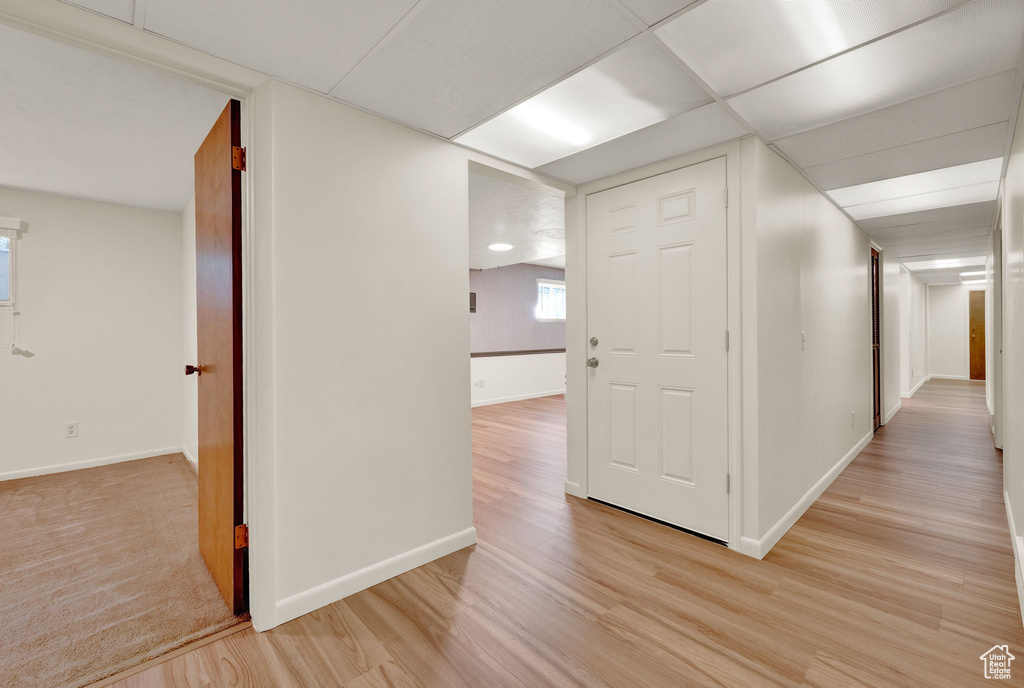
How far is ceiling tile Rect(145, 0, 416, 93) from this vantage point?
1.40m

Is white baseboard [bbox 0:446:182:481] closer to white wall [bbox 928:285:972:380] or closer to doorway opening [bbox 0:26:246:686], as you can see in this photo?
doorway opening [bbox 0:26:246:686]

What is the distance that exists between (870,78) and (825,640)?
2.13 meters

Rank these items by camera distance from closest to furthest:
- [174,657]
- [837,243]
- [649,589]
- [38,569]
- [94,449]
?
[174,657], [649,589], [38,569], [837,243], [94,449]

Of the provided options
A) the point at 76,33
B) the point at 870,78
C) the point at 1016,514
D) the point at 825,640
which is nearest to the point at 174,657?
the point at 76,33

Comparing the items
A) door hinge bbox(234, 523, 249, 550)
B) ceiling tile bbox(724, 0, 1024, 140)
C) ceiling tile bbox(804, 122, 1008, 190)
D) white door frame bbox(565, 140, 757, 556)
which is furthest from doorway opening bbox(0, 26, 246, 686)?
ceiling tile bbox(804, 122, 1008, 190)

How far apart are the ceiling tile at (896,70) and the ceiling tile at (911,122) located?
91mm

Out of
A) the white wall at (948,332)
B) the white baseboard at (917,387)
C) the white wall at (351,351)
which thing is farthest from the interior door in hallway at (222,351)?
the white wall at (948,332)

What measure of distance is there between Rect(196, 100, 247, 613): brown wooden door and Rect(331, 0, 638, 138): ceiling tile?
61cm

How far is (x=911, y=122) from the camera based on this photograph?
221cm

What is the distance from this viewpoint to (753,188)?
2326 mm

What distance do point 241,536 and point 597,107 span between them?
91.4 inches

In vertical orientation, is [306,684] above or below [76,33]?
below

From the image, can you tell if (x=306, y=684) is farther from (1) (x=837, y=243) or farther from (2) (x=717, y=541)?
(1) (x=837, y=243)

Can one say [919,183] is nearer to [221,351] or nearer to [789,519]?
[789,519]
